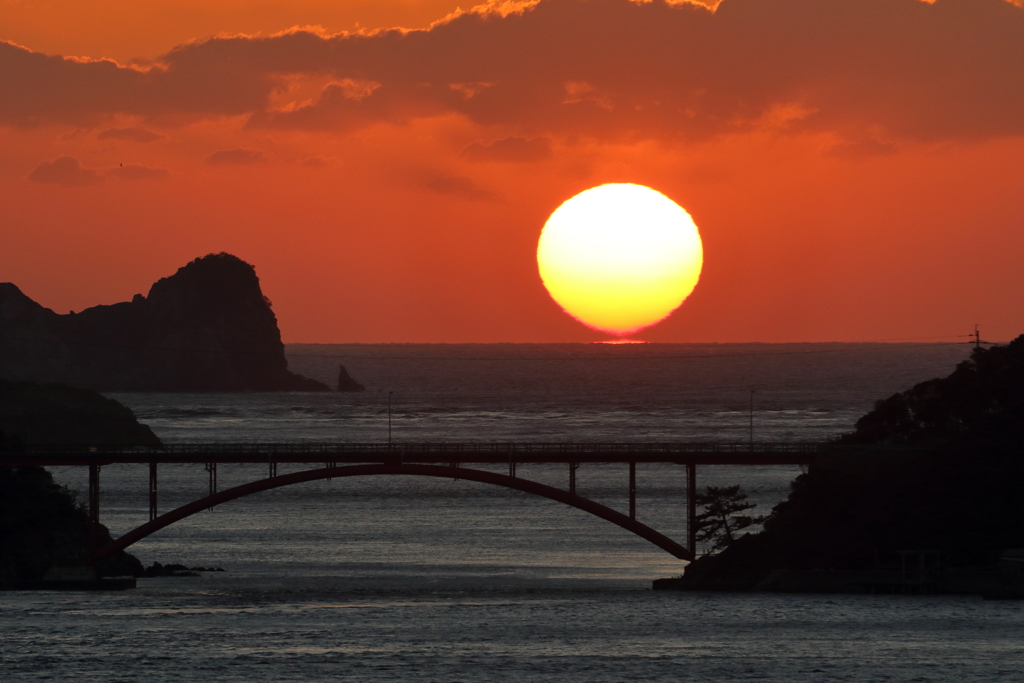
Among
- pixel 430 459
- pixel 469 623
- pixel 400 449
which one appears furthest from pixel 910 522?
pixel 400 449

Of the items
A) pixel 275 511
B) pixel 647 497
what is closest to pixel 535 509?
pixel 647 497

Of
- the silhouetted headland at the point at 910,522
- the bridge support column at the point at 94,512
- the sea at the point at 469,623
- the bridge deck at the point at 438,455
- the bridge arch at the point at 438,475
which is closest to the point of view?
the sea at the point at 469,623

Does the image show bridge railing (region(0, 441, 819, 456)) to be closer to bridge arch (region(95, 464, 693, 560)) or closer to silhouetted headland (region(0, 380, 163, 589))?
bridge arch (region(95, 464, 693, 560))

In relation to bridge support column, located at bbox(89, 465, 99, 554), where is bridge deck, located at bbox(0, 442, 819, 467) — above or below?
above

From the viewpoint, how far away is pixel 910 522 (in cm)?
8556

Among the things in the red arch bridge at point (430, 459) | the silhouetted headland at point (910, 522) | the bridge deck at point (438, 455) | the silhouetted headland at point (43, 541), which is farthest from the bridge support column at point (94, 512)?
the silhouetted headland at point (910, 522)

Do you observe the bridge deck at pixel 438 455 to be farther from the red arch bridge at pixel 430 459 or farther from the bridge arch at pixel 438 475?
the bridge arch at pixel 438 475

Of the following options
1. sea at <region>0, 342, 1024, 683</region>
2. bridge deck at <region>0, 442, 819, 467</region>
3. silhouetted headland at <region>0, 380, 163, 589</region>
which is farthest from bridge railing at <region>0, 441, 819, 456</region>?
sea at <region>0, 342, 1024, 683</region>

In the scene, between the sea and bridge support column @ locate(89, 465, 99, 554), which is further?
bridge support column @ locate(89, 465, 99, 554)

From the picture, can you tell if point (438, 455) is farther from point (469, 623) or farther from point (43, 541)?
point (43, 541)

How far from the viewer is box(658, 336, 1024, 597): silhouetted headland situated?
84.9 metres

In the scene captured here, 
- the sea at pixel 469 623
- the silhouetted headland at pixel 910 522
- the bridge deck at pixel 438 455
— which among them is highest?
the bridge deck at pixel 438 455

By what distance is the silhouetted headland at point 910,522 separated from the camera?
278ft

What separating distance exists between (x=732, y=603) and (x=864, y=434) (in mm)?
18949
